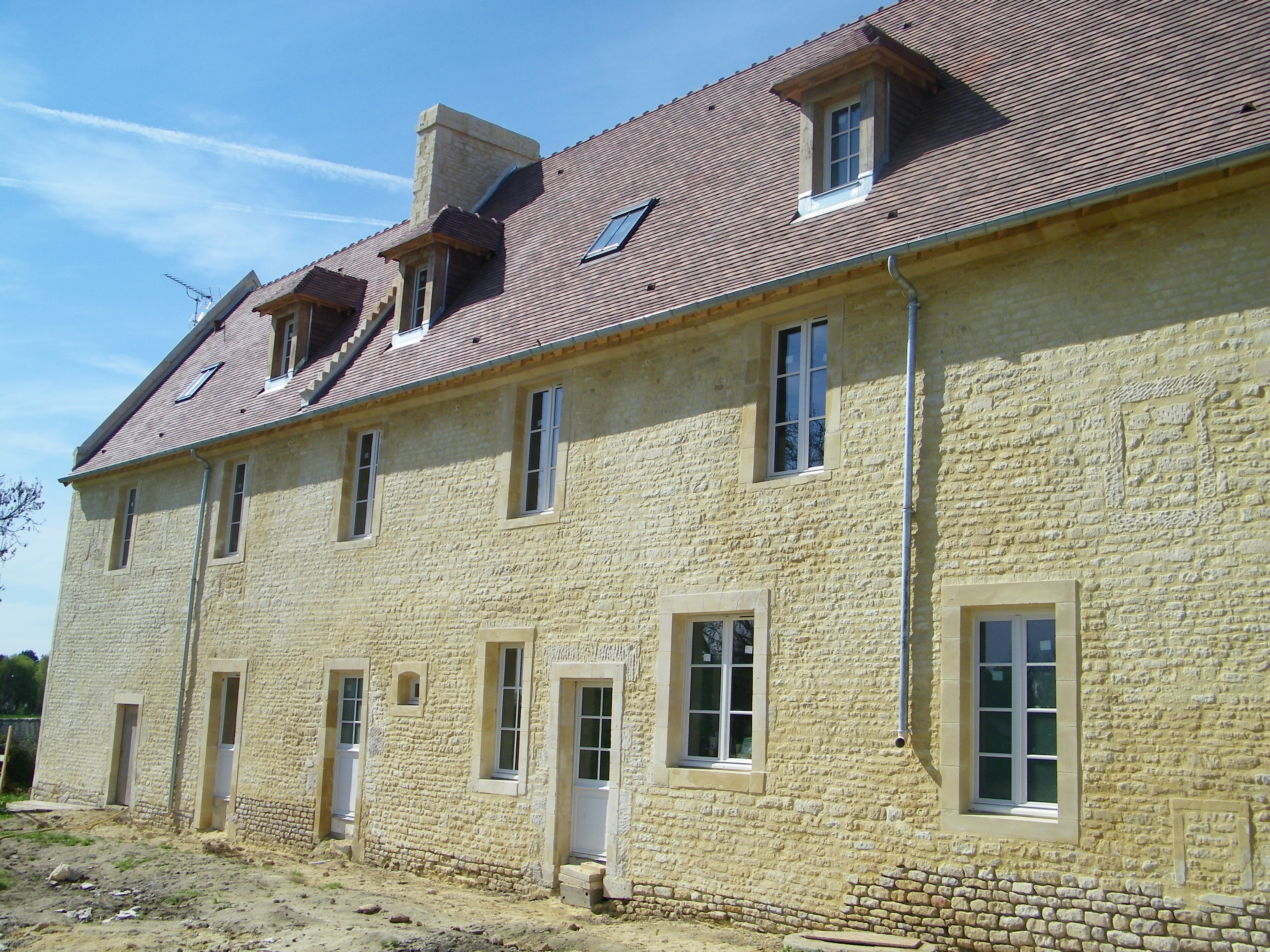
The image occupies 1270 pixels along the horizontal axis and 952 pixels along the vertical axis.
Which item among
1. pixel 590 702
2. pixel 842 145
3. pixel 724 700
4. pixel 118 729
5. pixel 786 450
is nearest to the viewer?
pixel 724 700

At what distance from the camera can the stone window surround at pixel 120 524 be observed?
19.9m

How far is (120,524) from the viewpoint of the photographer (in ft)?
67.2

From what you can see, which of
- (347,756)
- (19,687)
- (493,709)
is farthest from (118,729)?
(19,687)

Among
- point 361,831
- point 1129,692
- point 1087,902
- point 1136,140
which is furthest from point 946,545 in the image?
point 361,831

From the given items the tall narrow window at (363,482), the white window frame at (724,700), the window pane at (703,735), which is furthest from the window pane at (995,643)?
the tall narrow window at (363,482)

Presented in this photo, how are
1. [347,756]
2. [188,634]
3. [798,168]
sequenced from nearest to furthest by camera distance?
1. [798,168]
2. [347,756]
3. [188,634]

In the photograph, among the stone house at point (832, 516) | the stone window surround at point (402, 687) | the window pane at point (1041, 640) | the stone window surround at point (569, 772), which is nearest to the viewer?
the stone house at point (832, 516)

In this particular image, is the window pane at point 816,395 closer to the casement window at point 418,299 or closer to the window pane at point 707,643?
the window pane at point 707,643

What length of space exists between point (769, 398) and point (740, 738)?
2885 mm

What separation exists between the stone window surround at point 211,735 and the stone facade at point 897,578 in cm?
315

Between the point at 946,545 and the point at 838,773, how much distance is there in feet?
6.21

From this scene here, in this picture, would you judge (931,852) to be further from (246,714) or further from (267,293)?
(267,293)

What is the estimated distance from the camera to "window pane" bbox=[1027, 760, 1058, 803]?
823cm

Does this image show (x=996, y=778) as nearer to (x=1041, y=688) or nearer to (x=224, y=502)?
(x=1041, y=688)
